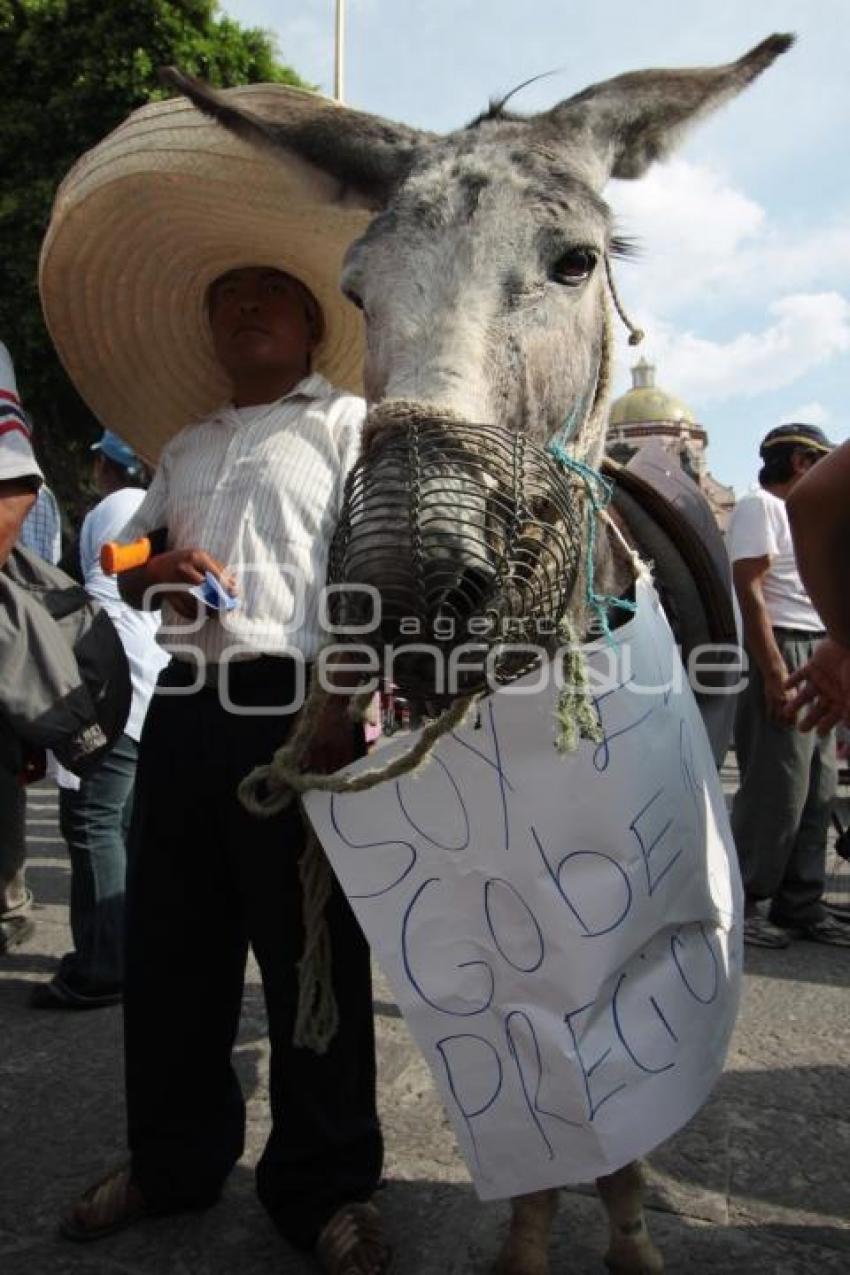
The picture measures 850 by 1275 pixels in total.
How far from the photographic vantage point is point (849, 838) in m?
4.71

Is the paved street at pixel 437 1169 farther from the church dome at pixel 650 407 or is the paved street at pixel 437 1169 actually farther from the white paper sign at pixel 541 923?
the church dome at pixel 650 407

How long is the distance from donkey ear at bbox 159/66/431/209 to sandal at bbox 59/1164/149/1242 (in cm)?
231

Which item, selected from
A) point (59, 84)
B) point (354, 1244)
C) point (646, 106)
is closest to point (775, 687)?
point (646, 106)

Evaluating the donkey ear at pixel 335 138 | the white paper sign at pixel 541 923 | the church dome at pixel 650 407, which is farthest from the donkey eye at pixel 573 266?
the church dome at pixel 650 407

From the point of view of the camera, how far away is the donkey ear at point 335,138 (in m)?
2.07

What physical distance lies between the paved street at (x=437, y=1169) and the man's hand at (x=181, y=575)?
1416 millimetres

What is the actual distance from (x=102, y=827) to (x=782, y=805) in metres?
2.95

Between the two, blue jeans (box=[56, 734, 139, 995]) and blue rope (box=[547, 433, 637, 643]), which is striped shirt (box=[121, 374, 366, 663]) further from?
blue jeans (box=[56, 734, 139, 995])

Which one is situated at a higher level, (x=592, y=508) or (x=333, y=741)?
(x=592, y=508)

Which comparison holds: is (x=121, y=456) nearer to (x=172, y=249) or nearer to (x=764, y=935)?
(x=172, y=249)

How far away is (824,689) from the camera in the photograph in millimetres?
2240

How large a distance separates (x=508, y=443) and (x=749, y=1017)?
278 cm

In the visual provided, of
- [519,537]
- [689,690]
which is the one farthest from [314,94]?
[689,690]

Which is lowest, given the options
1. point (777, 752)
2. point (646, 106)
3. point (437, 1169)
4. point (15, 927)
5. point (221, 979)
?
point (437, 1169)
